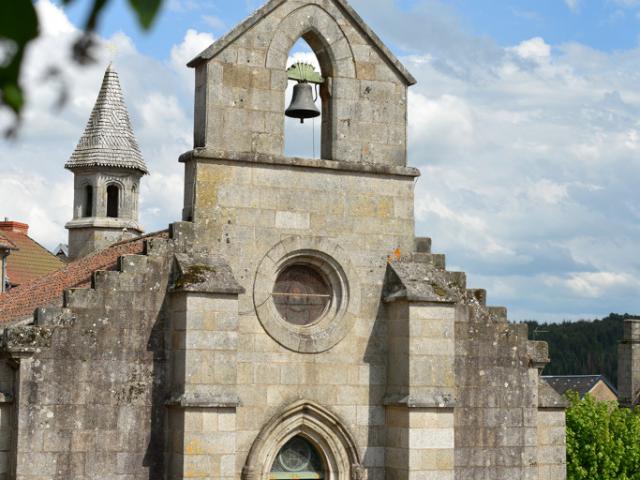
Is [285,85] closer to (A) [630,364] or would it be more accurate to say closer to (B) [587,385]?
(A) [630,364]

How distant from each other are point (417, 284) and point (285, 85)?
3.19m

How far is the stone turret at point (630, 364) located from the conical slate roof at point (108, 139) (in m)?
18.5

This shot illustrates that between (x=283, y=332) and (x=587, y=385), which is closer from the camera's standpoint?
(x=283, y=332)

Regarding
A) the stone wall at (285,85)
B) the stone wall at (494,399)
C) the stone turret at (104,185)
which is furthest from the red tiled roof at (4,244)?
the stone wall at (494,399)

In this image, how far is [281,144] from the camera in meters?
14.5

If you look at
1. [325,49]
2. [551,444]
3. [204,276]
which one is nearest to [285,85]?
[325,49]

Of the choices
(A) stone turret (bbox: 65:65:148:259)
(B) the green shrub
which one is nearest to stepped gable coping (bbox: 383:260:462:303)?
(B) the green shrub

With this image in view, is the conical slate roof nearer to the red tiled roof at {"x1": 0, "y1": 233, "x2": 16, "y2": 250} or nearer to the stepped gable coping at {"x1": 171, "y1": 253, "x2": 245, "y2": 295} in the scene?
the red tiled roof at {"x1": 0, "y1": 233, "x2": 16, "y2": 250}

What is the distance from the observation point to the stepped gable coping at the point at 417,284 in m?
14.4

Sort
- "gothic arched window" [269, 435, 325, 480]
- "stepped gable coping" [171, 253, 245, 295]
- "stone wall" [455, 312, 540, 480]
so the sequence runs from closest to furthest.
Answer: "stepped gable coping" [171, 253, 245, 295], "gothic arched window" [269, 435, 325, 480], "stone wall" [455, 312, 540, 480]

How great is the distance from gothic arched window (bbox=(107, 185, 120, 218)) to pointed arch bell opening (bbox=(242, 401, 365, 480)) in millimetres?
20884

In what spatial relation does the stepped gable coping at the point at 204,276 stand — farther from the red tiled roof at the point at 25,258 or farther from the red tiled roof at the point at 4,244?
the red tiled roof at the point at 25,258

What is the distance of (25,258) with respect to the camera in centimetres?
3722

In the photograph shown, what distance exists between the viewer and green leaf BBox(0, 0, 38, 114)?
1668 mm
